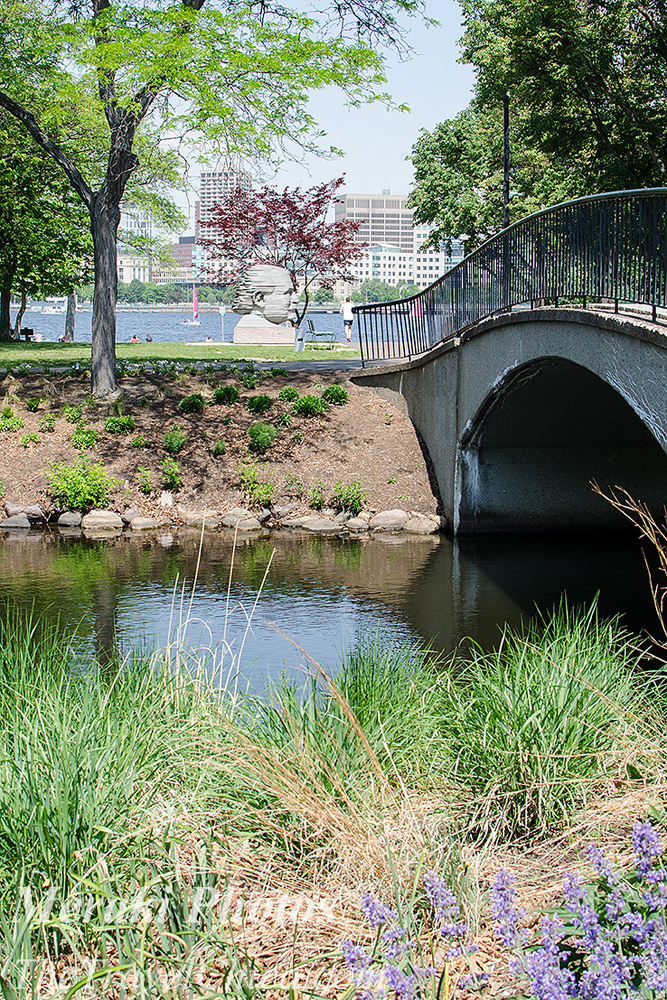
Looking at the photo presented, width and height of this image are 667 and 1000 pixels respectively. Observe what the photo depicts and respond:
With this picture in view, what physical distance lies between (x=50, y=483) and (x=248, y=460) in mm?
3562

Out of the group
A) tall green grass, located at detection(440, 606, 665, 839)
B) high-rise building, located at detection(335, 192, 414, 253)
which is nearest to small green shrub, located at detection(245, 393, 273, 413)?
tall green grass, located at detection(440, 606, 665, 839)

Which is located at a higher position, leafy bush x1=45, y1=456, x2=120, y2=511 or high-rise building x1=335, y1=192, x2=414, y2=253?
high-rise building x1=335, y1=192, x2=414, y2=253

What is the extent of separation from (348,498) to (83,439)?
5166 millimetres

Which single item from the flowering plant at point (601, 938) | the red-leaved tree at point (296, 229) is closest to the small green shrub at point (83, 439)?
the red-leaved tree at point (296, 229)

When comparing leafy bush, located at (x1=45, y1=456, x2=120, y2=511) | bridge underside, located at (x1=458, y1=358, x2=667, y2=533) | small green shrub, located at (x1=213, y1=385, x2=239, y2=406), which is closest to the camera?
bridge underside, located at (x1=458, y1=358, x2=667, y2=533)

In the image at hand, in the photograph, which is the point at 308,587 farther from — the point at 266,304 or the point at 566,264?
the point at 266,304

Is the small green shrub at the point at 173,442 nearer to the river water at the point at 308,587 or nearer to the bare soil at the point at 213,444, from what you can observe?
the bare soil at the point at 213,444

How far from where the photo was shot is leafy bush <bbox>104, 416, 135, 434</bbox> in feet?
58.9

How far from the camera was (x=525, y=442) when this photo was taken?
15.2 meters

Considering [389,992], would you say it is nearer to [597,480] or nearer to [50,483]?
[597,480]

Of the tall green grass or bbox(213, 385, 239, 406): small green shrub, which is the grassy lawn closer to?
bbox(213, 385, 239, 406): small green shrub

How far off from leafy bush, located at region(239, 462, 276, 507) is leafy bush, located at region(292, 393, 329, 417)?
211cm

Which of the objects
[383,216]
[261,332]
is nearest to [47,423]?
[261,332]

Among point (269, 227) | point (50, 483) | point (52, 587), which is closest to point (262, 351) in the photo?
point (269, 227)
